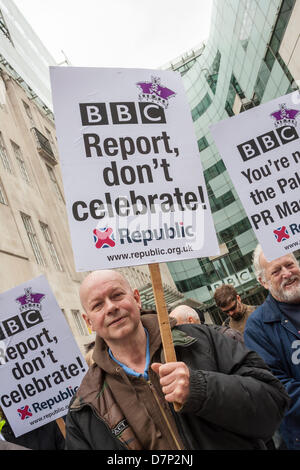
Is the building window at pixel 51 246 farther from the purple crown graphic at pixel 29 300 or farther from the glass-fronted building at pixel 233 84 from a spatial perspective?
the purple crown graphic at pixel 29 300

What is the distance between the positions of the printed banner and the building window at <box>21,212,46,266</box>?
11.5m

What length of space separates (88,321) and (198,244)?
79 cm

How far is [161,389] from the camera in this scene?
2320 mm

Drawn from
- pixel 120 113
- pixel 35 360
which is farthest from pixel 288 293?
pixel 35 360

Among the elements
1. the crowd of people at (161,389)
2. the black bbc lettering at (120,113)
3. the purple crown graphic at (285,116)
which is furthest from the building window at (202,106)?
the crowd of people at (161,389)

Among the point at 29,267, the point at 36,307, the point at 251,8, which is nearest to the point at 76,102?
the point at 36,307

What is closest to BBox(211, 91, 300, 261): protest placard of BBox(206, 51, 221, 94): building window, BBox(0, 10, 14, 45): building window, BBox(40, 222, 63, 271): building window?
BBox(40, 222, 63, 271): building window

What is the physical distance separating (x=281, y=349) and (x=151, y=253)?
135 centimetres

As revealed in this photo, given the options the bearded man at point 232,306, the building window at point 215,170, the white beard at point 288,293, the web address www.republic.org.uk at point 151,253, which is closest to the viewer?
the web address www.republic.org.uk at point 151,253

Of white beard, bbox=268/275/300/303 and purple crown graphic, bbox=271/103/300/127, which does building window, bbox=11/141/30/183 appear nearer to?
purple crown graphic, bbox=271/103/300/127

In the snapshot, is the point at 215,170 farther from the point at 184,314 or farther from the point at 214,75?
the point at 184,314

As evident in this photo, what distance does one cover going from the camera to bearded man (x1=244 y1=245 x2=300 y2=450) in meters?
3.14

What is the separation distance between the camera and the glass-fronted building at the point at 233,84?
674 inches

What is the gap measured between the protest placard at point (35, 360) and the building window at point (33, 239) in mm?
9800
